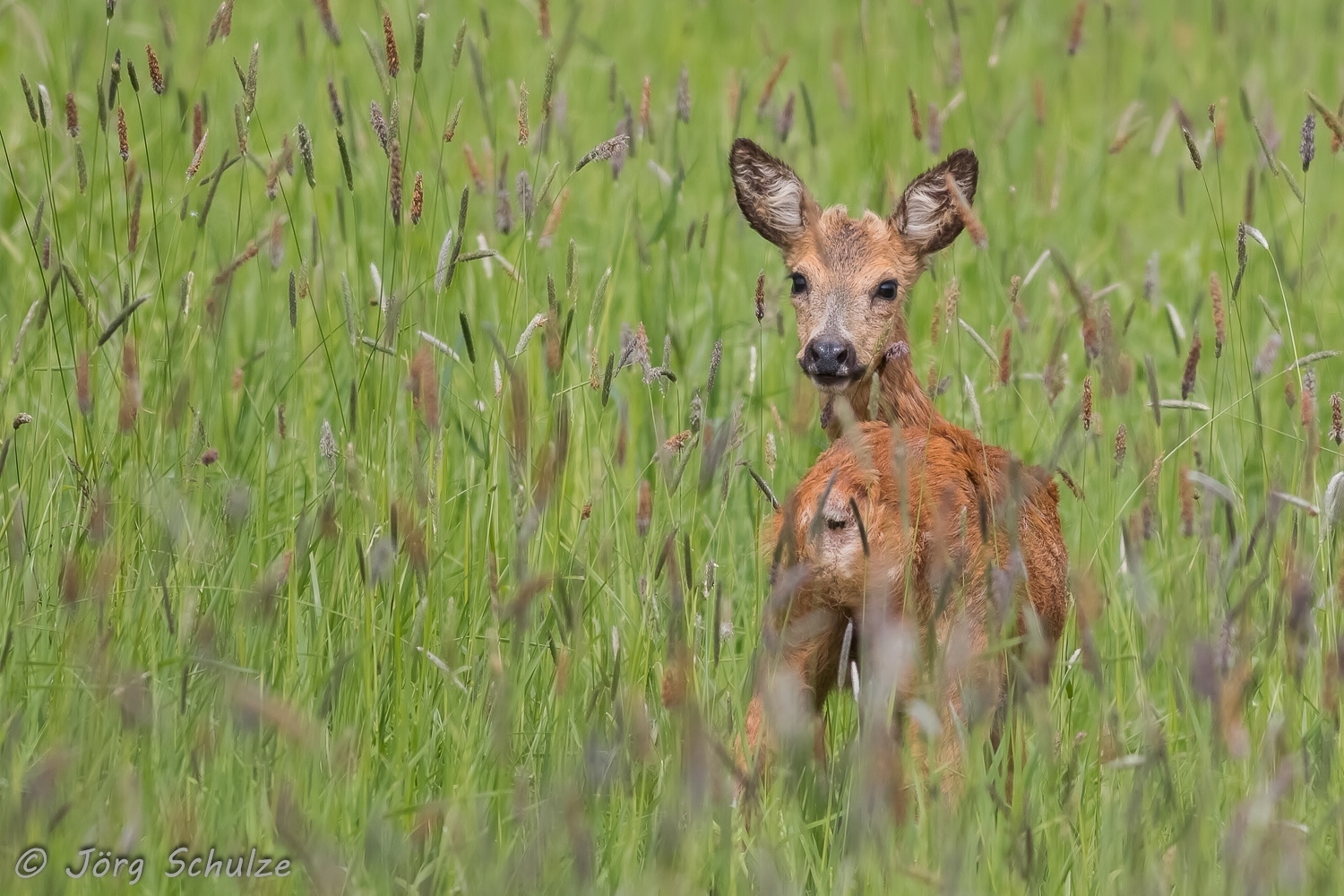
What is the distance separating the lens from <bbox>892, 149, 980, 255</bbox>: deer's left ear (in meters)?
5.08

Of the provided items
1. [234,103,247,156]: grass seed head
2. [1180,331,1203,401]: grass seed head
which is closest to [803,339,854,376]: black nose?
[1180,331,1203,401]: grass seed head

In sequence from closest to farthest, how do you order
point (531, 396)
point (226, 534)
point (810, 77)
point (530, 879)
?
point (530, 879), point (226, 534), point (531, 396), point (810, 77)

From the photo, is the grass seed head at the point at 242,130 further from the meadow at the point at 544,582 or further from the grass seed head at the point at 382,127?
the grass seed head at the point at 382,127

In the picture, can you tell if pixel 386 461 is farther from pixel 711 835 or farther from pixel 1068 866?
pixel 1068 866

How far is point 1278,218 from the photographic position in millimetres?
8008

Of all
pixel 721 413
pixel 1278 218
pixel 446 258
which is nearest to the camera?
pixel 446 258

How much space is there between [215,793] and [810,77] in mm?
6680

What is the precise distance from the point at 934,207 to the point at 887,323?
45 centimetres

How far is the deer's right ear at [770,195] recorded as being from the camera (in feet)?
17.4

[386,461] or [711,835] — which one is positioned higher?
[386,461]

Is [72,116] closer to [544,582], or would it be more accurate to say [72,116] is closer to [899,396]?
[544,582]

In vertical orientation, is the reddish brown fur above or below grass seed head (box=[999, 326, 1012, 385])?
below

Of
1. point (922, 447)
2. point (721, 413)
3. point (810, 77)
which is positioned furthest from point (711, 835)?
point (810, 77)

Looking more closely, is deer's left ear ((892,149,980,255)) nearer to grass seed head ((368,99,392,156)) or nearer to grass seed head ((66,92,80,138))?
grass seed head ((368,99,392,156))
